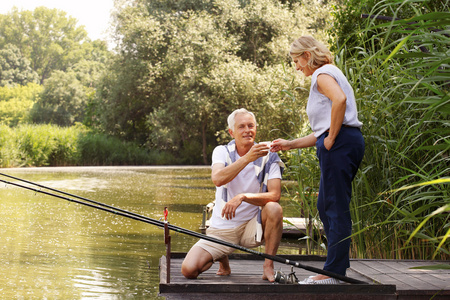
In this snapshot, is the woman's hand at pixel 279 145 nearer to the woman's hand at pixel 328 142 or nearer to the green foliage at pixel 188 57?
the woman's hand at pixel 328 142

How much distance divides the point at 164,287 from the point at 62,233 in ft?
16.2

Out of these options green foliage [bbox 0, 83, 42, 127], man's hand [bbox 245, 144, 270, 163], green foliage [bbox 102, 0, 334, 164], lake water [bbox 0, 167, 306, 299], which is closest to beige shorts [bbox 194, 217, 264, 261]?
man's hand [bbox 245, 144, 270, 163]

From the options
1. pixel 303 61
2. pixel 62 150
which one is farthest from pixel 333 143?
pixel 62 150

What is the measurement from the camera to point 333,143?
322 cm

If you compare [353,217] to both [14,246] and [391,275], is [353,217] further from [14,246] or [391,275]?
[14,246]

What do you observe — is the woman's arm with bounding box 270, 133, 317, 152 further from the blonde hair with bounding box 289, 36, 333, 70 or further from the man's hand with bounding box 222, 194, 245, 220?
the blonde hair with bounding box 289, 36, 333, 70

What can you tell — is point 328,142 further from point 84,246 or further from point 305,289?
point 84,246

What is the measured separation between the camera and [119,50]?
3056 centimetres

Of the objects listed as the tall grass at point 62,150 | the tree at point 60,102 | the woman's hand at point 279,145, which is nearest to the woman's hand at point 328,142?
the woman's hand at point 279,145

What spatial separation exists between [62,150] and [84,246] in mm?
18896

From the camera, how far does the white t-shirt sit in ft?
11.8

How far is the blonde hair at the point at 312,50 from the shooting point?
3326 millimetres

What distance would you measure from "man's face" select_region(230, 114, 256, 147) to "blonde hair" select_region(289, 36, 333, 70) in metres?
0.50

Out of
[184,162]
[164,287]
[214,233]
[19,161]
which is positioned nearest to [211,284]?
[164,287]
